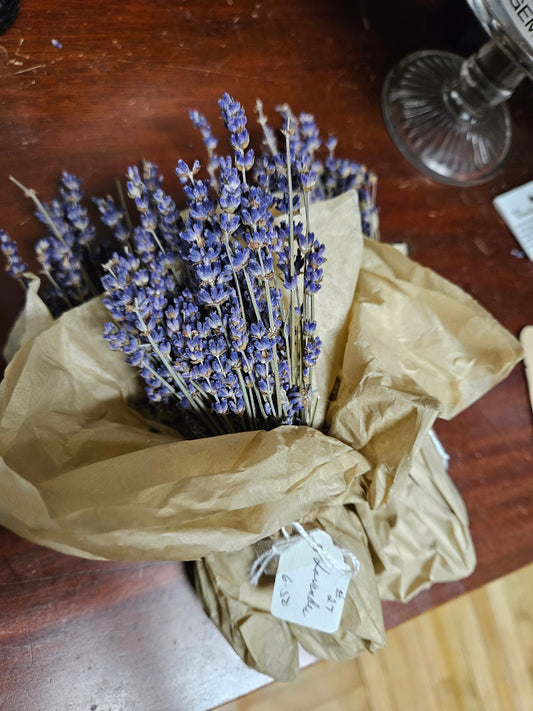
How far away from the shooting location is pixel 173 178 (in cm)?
71

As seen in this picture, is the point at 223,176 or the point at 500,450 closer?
the point at 223,176

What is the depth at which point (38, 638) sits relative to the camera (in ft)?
1.88

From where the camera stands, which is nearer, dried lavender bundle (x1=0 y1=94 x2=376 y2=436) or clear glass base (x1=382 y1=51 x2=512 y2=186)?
dried lavender bundle (x1=0 y1=94 x2=376 y2=436)

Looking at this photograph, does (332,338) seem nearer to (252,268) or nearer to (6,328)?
(252,268)

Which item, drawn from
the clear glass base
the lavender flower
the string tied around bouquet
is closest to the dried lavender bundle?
the lavender flower

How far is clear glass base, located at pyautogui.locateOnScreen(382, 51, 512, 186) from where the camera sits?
0.83 metres

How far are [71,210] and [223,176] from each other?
26 cm

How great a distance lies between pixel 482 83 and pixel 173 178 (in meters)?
0.46

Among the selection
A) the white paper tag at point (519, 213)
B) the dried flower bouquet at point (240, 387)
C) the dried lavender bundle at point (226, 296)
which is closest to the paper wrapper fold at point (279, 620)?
the dried flower bouquet at point (240, 387)

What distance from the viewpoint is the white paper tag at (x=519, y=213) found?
840 millimetres

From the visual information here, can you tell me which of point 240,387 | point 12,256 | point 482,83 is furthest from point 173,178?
point 482,83

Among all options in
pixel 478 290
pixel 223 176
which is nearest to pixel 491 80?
pixel 478 290

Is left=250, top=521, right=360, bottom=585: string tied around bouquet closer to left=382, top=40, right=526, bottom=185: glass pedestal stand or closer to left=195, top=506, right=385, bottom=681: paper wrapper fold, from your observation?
left=195, top=506, right=385, bottom=681: paper wrapper fold

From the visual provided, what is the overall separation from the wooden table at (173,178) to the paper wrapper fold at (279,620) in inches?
1.9
